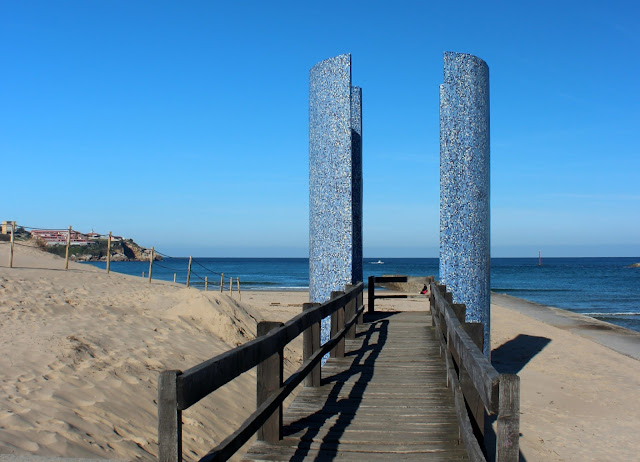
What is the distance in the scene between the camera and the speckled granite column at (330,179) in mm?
10719

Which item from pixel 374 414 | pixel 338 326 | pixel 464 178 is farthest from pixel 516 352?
pixel 374 414

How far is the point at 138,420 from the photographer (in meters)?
6.11

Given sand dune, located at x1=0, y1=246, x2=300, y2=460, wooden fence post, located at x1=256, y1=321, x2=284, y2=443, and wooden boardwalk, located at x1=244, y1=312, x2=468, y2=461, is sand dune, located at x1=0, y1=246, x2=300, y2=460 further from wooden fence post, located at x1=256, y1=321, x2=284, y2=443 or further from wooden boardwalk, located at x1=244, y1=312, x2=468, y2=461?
wooden fence post, located at x1=256, y1=321, x2=284, y2=443

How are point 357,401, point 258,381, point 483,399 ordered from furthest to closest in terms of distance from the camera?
point 357,401, point 258,381, point 483,399

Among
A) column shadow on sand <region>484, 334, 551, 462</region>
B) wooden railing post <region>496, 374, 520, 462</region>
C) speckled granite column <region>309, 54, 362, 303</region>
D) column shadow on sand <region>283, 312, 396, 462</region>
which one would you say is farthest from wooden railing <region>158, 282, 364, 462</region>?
column shadow on sand <region>484, 334, 551, 462</region>

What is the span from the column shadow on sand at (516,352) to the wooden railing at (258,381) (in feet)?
22.1

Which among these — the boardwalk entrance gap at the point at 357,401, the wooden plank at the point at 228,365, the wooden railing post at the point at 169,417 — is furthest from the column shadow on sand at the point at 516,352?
the wooden railing post at the point at 169,417

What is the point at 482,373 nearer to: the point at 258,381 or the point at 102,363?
the point at 258,381

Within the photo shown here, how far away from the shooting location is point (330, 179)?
1095cm

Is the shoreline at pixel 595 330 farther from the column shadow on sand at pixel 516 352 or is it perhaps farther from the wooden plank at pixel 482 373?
the wooden plank at pixel 482 373

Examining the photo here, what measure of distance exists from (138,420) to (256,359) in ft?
10.6

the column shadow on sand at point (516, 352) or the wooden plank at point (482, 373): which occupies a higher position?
the wooden plank at point (482, 373)

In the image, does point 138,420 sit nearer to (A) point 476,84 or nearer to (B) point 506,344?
(A) point 476,84

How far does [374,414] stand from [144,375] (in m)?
3.82
